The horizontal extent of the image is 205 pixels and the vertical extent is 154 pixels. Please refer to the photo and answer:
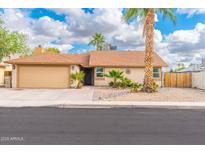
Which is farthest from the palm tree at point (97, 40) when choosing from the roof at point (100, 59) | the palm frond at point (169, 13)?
the palm frond at point (169, 13)

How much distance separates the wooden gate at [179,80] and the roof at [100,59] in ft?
6.29

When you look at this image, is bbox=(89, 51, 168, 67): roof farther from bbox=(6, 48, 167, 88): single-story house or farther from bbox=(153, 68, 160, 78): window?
bbox=(153, 68, 160, 78): window

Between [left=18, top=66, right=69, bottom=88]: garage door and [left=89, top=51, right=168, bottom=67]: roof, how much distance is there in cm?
493

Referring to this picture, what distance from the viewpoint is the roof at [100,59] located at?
28.5 m

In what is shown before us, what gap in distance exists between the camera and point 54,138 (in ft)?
24.5

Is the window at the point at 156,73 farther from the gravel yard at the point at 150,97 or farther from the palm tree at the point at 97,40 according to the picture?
the palm tree at the point at 97,40

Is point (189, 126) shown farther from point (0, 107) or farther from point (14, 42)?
point (14, 42)

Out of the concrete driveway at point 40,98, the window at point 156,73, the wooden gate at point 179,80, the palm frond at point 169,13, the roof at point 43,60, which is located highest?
the palm frond at point 169,13

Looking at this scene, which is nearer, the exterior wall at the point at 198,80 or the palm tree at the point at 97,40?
the exterior wall at the point at 198,80

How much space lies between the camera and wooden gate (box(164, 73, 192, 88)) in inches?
1303

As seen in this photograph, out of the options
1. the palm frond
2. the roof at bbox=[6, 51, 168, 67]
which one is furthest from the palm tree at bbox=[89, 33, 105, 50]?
the palm frond

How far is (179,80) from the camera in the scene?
3325 centimetres

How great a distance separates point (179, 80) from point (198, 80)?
3.31 m
